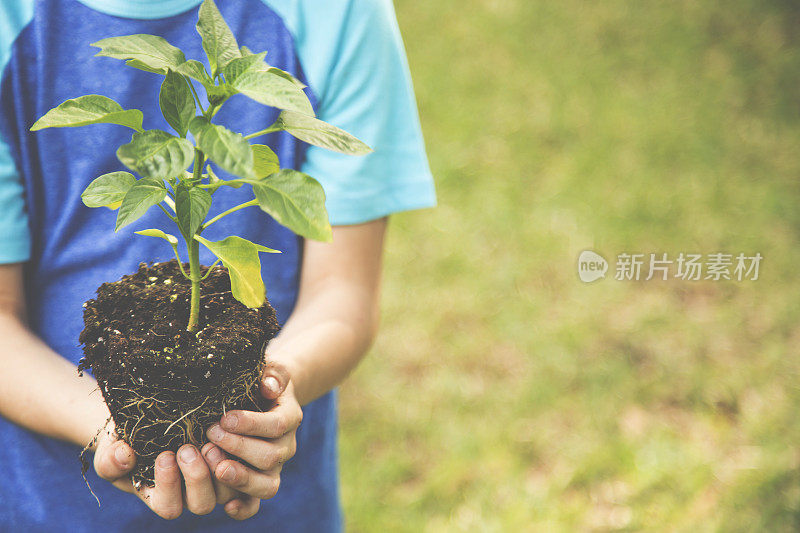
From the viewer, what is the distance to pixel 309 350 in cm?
122

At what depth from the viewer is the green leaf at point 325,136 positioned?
2.67ft

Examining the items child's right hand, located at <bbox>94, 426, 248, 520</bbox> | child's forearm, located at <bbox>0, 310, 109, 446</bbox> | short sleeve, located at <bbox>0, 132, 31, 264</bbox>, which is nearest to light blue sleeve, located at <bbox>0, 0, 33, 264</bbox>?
short sleeve, located at <bbox>0, 132, 31, 264</bbox>

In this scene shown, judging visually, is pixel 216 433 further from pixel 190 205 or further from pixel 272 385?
pixel 190 205

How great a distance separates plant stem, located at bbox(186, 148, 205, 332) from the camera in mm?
839

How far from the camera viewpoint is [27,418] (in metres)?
1.15

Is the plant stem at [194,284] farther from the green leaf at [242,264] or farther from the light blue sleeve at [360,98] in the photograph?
the light blue sleeve at [360,98]

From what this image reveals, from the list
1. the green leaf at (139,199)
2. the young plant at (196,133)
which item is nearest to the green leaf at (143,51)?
the young plant at (196,133)

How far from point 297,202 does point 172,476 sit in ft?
1.37

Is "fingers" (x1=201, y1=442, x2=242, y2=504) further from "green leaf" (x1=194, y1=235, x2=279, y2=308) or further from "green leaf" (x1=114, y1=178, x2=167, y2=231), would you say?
"green leaf" (x1=114, y1=178, x2=167, y2=231)

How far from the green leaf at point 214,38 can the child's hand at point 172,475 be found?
495 mm

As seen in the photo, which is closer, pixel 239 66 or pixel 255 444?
pixel 239 66

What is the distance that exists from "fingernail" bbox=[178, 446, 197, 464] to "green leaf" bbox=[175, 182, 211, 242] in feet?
0.99

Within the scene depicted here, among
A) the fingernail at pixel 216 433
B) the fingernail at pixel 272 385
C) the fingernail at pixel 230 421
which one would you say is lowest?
the fingernail at pixel 216 433

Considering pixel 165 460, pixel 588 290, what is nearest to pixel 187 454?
pixel 165 460
